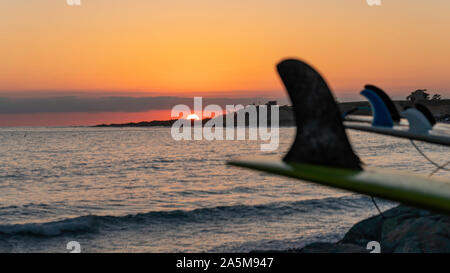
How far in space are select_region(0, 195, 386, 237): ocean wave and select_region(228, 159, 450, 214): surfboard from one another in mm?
14917

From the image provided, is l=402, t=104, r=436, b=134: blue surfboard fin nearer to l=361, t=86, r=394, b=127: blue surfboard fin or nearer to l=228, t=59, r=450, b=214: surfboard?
l=361, t=86, r=394, b=127: blue surfboard fin

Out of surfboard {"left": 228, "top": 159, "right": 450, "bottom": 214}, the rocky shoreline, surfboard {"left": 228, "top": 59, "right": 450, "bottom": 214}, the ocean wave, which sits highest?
surfboard {"left": 228, "top": 59, "right": 450, "bottom": 214}

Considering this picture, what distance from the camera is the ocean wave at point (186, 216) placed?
19.1 meters

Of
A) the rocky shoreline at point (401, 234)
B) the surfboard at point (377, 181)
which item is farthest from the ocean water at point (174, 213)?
the surfboard at point (377, 181)

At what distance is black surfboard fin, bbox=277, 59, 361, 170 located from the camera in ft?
15.5

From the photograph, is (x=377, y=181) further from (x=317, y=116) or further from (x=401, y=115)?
(x=401, y=115)

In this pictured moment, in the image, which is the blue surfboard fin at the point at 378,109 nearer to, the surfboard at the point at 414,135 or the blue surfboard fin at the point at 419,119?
the surfboard at the point at 414,135

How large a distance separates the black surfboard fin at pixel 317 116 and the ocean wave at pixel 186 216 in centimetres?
1498

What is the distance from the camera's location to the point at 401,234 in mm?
11188

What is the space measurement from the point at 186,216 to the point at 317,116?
1675 centimetres

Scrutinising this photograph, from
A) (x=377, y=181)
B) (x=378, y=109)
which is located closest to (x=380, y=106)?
(x=378, y=109)

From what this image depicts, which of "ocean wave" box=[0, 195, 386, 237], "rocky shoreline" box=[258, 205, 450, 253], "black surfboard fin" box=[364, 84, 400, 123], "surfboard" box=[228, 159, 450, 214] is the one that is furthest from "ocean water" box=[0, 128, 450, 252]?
"surfboard" box=[228, 159, 450, 214]

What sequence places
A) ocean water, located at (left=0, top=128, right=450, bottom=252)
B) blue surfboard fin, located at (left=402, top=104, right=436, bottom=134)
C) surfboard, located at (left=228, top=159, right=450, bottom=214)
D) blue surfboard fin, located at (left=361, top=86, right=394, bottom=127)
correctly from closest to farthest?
surfboard, located at (left=228, top=159, right=450, bottom=214), blue surfboard fin, located at (left=361, top=86, right=394, bottom=127), blue surfboard fin, located at (left=402, top=104, right=436, bottom=134), ocean water, located at (left=0, top=128, right=450, bottom=252)

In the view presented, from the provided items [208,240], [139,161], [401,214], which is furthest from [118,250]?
[139,161]
